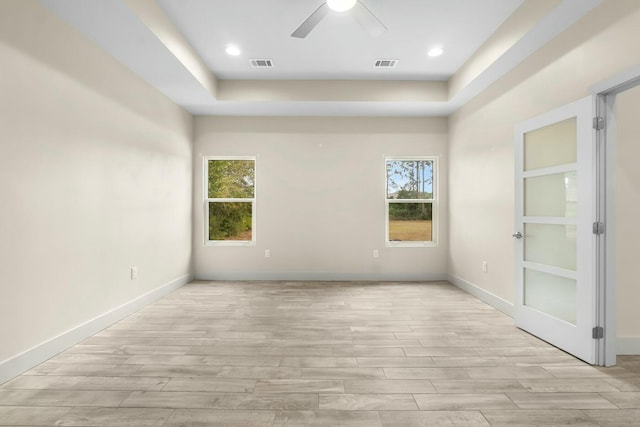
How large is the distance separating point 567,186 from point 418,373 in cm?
197

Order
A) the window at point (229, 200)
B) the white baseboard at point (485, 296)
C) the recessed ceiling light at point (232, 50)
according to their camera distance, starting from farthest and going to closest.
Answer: the window at point (229, 200) < the recessed ceiling light at point (232, 50) < the white baseboard at point (485, 296)

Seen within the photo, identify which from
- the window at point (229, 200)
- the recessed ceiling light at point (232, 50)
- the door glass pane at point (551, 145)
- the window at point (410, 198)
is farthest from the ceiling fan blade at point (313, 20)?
the window at point (410, 198)

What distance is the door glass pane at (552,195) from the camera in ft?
8.70

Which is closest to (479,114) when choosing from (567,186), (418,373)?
(567,186)

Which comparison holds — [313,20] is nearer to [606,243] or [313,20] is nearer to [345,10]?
[345,10]

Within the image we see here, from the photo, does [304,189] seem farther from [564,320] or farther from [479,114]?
[564,320]

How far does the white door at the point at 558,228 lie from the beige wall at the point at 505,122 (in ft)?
0.90

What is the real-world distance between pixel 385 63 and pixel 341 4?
5.26 ft

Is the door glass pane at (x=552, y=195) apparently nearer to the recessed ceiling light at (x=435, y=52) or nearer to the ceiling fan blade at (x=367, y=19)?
the recessed ceiling light at (x=435, y=52)

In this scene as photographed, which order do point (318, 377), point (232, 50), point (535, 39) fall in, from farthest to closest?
point (232, 50)
point (535, 39)
point (318, 377)

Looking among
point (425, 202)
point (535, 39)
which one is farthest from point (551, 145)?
point (425, 202)

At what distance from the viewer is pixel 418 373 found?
7.50 ft

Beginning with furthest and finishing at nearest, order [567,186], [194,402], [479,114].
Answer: [479,114], [567,186], [194,402]

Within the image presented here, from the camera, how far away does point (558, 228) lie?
279 cm
